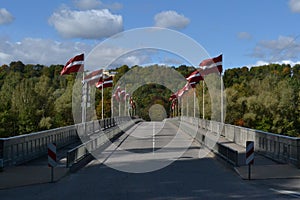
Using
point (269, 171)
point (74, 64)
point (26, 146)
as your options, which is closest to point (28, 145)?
point (26, 146)

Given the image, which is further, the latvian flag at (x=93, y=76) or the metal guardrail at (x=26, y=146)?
the latvian flag at (x=93, y=76)

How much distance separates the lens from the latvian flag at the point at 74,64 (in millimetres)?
33391

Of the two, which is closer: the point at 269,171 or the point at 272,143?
the point at 269,171

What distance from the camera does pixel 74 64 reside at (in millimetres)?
33906

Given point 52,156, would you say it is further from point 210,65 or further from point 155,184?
point 210,65

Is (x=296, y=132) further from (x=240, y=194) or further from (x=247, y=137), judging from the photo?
(x=240, y=194)

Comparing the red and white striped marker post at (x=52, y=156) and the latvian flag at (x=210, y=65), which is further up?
the latvian flag at (x=210, y=65)

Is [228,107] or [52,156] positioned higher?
[228,107]

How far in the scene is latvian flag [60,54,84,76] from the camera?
33391 millimetres

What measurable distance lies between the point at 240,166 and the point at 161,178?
3814 millimetres

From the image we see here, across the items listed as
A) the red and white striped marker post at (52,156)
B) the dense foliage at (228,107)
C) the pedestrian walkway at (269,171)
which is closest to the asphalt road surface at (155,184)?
the pedestrian walkway at (269,171)

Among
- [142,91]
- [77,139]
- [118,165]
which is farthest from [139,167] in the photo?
[142,91]

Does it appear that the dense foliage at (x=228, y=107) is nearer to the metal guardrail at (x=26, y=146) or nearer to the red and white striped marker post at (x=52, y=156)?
the metal guardrail at (x=26, y=146)

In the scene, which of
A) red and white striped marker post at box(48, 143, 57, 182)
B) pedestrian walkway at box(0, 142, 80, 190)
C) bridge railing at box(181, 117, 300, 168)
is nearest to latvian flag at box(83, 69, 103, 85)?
bridge railing at box(181, 117, 300, 168)
